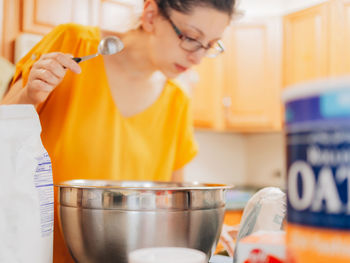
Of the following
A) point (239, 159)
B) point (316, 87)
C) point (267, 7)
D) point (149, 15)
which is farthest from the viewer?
point (239, 159)

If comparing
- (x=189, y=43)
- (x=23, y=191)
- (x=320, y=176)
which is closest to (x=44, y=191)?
(x=23, y=191)

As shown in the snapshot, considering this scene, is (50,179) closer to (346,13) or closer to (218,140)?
(346,13)

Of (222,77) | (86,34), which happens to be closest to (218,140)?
(222,77)

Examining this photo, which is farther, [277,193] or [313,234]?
[277,193]

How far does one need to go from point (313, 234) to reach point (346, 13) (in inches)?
109

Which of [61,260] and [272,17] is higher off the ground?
[272,17]

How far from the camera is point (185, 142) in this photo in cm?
104

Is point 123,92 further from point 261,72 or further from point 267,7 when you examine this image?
point 267,7

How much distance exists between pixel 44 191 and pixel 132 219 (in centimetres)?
10

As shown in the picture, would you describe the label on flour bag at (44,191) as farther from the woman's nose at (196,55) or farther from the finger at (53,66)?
the woman's nose at (196,55)

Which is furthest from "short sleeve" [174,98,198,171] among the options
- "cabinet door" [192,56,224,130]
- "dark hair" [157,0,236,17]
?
"cabinet door" [192,56,224,130]

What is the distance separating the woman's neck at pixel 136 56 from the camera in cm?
90

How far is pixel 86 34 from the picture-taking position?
833 mm

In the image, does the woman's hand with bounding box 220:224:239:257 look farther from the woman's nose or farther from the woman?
the woman's nose
